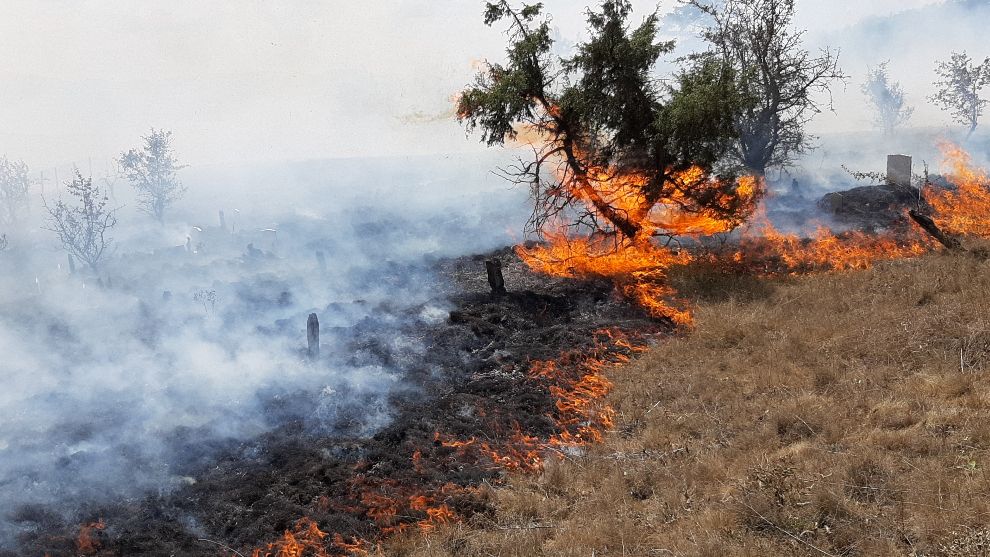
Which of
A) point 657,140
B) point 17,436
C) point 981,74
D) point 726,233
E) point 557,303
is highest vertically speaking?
point 981,74

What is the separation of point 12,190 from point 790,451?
77568 mm

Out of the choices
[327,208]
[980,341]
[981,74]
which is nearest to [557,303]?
[980,341]

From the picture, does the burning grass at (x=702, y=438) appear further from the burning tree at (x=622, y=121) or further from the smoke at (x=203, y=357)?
the burning tree at (x=622, y=121)

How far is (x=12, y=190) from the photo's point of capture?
2426 inches

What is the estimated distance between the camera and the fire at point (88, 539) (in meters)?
6.72

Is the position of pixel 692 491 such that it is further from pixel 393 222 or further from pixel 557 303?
pixel 393 222

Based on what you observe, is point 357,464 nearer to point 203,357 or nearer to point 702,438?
point 702,438

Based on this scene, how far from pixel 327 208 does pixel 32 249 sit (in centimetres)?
2760

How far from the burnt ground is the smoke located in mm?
162

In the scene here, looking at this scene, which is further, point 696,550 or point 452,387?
point 452,387

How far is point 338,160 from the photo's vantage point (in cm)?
11312

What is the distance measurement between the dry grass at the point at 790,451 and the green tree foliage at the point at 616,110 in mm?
5845

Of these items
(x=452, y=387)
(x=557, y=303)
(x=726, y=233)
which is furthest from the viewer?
(x=726, y=233)

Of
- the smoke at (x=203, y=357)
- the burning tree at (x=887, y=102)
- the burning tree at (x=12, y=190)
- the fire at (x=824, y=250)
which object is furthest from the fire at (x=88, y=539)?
the burning tree at (x=887, y=102)
